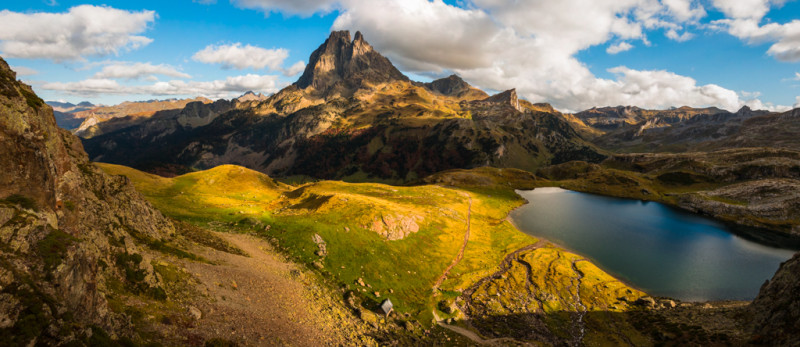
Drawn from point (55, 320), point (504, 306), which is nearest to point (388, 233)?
point (504, 306)

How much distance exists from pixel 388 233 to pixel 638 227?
371 feet

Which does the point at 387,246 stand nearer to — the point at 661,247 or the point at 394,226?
the point at 394,226

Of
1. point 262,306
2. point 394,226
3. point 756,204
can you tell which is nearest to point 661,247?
point 394,226

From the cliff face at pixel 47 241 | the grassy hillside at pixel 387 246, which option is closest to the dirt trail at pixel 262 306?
the cliff face at pixel 47 241

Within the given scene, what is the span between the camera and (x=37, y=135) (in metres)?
23.1

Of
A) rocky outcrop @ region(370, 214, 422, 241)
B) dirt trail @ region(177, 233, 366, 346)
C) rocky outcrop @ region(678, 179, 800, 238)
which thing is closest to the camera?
dirt trail @ region(177, 233, 366, 346)

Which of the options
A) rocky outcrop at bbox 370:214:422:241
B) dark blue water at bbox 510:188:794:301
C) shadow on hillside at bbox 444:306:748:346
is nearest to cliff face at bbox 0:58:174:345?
shadow on hillside at bbox 444:306:748:346

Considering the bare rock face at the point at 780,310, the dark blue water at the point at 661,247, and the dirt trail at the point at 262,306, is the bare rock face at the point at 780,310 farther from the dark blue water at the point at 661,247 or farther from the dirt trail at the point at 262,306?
the dirt trail at the point at 262,306

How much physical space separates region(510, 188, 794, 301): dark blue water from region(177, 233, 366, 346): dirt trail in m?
74.7

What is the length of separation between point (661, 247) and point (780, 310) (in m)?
68.9

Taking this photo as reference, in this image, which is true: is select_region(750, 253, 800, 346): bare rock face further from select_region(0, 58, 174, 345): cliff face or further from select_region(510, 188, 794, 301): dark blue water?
select_region(0, 58, 174, 345): cliff face

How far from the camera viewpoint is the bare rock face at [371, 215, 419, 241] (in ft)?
232

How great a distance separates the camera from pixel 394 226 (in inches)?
2933

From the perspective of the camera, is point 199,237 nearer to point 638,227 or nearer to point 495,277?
point 495,277
